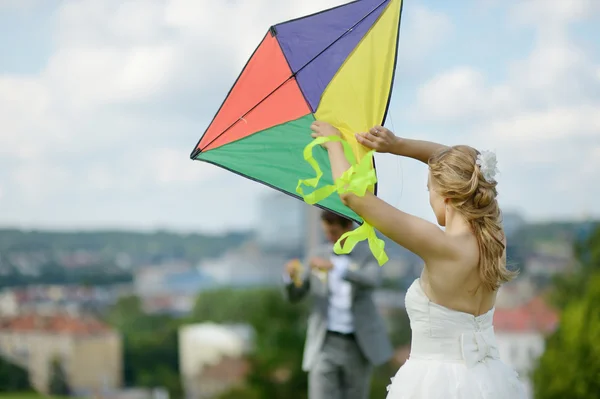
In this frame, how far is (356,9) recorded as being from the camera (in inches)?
90.5

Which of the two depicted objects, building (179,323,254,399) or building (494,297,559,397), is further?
building (494,297,559,397)

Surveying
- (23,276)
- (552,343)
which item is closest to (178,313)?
(23,276)

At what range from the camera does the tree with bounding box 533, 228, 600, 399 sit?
348 inches

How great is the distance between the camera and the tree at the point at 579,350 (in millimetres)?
8852

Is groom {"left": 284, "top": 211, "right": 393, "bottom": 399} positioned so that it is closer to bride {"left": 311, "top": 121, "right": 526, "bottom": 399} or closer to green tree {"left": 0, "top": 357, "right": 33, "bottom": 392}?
bride {"left": 311, "top": 121, "right": 526, "bottom": 399}

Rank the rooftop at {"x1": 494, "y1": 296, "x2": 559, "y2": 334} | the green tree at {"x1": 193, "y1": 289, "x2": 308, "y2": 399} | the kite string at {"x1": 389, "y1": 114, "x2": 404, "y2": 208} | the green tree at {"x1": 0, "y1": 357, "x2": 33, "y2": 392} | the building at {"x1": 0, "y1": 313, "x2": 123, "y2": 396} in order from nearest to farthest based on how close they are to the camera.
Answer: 1. the kite string at {"x1": 389, "y1": 114, "x2": 404, "y2": 208}
2. the green tree at {"x1": 0, "y1": 357, "x2": 33, "y2": 392}
3. the building at {"x1": 0, "y1": 313, "x2": 123, "y2": 396}
4. the green tree at {"x1": 193, "y1": 289, "x2": 308, "y2": 399}
5. the rooftop at {"x1": 494, "y1": 296, "x2": 559, "y2": 334}

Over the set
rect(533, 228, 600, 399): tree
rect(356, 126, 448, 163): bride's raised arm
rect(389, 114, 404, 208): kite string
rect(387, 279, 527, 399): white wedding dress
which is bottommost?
rect(533, 228, 600, 399): tree

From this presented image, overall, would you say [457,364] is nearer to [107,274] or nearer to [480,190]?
[480,190]

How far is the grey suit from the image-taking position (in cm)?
405

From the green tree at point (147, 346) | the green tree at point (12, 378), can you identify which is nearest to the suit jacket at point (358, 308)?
the green tree at point (12, 378)

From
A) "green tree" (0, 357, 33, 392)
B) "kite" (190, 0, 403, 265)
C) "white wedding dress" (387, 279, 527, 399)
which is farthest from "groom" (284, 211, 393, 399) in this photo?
"green tree" (0, 357, 33, 392)

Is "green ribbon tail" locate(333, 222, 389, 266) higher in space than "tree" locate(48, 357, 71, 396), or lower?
higher

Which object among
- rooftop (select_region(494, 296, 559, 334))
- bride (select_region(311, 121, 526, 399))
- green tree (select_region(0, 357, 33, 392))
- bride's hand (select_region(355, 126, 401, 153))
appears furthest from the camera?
→ rooftop (select_region(494, 296, 559, 334))

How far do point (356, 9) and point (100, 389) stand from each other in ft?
38.2
